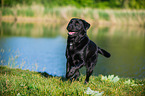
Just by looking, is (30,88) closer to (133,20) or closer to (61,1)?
(133,20)

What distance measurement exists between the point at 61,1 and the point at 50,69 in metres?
39.5

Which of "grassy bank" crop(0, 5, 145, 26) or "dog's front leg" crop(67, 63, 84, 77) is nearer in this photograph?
"dog's front leg" crop(67, 63, 84, 77)

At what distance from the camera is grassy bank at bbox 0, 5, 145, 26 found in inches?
1146

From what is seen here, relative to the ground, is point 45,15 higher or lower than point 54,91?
lower

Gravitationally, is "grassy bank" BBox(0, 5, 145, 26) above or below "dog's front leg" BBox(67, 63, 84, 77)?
below

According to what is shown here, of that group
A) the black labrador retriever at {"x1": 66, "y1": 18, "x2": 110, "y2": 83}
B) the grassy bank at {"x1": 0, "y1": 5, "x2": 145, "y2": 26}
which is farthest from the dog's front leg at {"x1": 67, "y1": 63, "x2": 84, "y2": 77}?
the grassy bank at {"x1": 0, "y1": 5, "x2": 145, "y2": 26}

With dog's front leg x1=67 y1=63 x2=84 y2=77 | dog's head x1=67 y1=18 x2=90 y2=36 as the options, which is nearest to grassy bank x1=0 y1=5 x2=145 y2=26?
dog's head x1=67 y1=18 x2=90 y2=36

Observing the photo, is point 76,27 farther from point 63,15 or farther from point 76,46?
point 63,15

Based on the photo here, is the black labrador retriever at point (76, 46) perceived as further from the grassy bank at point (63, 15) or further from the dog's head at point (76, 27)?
the grassy bank at point (63, 15)

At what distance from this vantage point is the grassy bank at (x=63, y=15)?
29112 millimetres

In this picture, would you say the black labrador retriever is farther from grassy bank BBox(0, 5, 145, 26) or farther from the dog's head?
grassy bank BBox(0, 5, 145, 26)

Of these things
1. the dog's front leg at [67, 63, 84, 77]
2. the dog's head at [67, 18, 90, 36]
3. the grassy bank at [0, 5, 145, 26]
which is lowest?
the grassy bank at [0, 5, 145, 26]

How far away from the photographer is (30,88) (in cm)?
414

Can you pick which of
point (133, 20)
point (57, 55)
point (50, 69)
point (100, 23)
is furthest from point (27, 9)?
point (50, 69)
